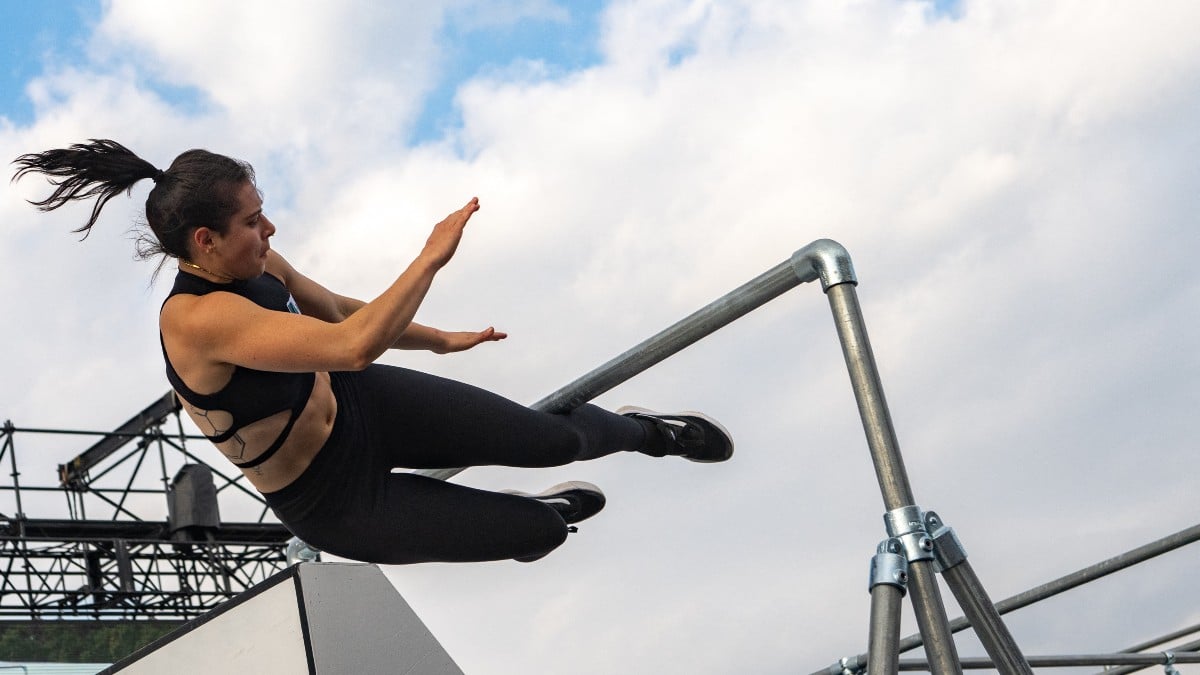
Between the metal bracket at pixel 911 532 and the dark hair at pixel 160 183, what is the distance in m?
1.16

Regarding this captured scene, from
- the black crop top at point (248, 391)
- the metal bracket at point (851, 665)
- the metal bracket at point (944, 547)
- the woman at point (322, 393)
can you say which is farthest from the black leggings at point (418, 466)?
the metal bracket at point (944, 547)

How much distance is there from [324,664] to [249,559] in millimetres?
9558

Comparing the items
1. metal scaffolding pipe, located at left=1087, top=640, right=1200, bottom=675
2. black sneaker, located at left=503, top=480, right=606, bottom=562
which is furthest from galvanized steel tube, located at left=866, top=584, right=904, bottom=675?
metal scaffolding pipe, located at left=1087, top=640, right=1200, bottom=675

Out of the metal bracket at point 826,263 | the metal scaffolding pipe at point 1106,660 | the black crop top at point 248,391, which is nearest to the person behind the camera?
the metal bracket at point 826,263

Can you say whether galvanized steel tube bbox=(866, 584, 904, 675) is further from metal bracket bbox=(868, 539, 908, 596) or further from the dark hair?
the dark hair

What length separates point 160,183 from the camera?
7.04ft

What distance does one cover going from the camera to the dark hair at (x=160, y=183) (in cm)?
209

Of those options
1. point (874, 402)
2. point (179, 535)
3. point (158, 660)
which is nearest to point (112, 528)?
point (179, 535)

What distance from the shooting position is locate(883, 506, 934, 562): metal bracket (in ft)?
5.51

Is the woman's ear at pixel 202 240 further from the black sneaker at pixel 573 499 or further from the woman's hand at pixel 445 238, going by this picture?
the black sneaker at pixel 573 499

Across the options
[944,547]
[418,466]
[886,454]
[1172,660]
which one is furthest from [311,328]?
[1172,660]

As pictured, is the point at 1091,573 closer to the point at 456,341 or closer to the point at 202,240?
the point at 456,341

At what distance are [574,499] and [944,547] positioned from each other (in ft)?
4.21

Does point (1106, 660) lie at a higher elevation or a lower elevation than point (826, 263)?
lower
